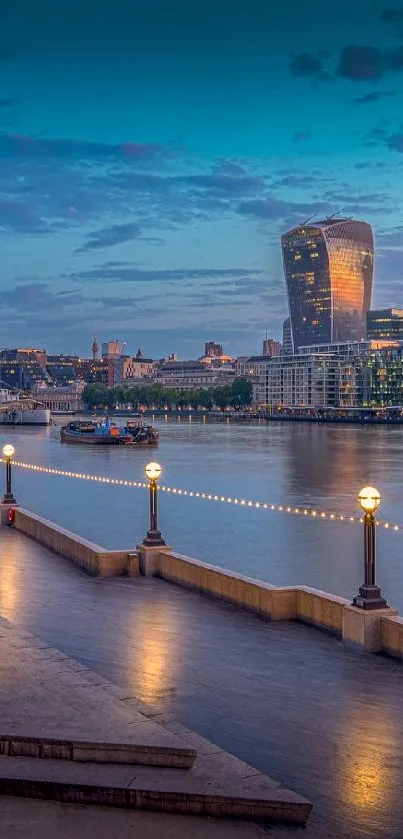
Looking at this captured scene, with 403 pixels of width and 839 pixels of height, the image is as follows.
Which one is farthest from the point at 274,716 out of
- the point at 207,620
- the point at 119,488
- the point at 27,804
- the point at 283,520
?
the point at 119,488

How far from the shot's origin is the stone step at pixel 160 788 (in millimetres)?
7660

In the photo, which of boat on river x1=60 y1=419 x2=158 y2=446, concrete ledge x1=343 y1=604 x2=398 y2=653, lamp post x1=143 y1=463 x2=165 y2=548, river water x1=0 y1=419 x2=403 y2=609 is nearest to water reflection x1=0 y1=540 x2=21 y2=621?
lamp post x1=143 y1=463 x2=165 y2=548

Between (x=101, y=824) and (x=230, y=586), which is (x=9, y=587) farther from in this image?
(x=101, y=824)

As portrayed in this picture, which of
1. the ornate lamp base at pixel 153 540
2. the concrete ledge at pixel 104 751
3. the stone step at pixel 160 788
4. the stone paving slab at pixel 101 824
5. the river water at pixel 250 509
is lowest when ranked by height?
the river water at pixel 250 509

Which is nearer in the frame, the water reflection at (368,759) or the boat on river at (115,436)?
the water reflection at (368,759)

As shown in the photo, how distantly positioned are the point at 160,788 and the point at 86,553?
12633 mm

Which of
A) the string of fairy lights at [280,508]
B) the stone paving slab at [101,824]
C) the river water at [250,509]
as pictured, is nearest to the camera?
the stone paving slab at [101,824]

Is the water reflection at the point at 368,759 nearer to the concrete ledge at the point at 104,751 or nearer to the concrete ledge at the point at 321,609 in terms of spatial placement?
the concrete ledge at the point at 104,751

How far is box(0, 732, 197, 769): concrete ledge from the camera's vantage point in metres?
8.34

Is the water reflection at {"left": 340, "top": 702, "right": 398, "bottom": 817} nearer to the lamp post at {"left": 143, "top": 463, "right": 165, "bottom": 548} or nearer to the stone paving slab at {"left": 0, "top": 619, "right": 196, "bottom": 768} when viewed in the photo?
the stone paving slab at {"left": 0, "top": 619, "right": 196, "bottom": 768}

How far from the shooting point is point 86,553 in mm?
20344

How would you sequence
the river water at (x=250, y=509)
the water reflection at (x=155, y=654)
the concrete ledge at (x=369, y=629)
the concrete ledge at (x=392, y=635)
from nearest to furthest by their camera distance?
the water reflection at (x=155, y=654), the concrete ledge at (x=392, y=635), the concrete ledge at (x=369, y=629), the river water at (x=250, y=509)

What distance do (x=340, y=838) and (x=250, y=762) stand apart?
1548mm

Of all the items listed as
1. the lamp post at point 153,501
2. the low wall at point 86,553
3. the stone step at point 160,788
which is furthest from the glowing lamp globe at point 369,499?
the low wall at point 86,553
